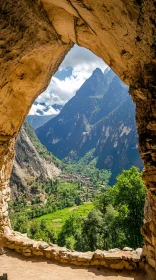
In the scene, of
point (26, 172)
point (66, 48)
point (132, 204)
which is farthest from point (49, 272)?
point (26, 172)

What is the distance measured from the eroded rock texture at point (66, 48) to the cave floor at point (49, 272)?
4.88 feet

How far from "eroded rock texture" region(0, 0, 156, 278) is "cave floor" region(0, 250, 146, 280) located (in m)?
1.49

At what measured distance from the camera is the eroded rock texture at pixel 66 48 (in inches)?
232

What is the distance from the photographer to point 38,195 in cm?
10375

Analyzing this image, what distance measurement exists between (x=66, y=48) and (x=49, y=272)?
10.4 metres

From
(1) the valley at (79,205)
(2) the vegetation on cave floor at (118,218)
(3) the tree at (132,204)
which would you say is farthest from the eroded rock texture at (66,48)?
(1) the valley at (79,205)

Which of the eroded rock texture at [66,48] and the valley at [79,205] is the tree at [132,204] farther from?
the eroded rock texture at [66,48]

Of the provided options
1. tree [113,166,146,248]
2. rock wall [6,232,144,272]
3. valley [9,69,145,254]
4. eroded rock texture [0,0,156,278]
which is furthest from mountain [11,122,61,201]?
eroded rock texture [0,0,156,278]

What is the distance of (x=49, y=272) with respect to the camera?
30.3 ft

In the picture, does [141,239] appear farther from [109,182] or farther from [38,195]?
[109,182]

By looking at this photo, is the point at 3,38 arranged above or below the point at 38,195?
above

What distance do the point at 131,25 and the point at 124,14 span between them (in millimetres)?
322

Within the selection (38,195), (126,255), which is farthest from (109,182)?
(126,255)

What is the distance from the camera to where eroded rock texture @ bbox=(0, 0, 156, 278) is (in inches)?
232
